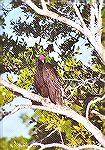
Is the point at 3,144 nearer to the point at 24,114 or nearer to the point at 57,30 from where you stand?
the point at 24,114

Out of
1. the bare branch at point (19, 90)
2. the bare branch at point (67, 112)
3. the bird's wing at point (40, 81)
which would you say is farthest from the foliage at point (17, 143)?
the bare branch at point (19, 90)

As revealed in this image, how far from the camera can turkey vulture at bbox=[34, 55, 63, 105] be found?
3.17 m

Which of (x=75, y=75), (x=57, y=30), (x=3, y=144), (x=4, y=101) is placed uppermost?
(x=57, y=30)

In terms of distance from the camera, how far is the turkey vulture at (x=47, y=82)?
125 inches

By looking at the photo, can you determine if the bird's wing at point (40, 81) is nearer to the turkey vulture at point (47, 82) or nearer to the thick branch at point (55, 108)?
the turkey vulture at point (47, 82)

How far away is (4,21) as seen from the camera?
387 cm

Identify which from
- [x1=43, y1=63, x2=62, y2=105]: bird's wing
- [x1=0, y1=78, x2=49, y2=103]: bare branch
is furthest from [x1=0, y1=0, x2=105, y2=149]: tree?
[x1=0, y1=78, x2=49, y2=103]: bare branch

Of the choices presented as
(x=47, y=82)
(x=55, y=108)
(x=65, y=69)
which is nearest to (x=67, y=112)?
(x=55, y=108)

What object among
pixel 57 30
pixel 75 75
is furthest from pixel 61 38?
pixel 75 75

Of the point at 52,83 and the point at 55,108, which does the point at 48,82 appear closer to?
the point at 52,83

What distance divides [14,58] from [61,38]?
60 centimetres

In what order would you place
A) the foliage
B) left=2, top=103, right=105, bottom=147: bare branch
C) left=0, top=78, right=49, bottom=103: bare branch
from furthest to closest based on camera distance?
1. the foliage
2. left=2, top=103, right=105, bottom=147: bare branch
3. left=0, top=78, right=49, bottom=103: bare branch

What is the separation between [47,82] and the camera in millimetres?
3240

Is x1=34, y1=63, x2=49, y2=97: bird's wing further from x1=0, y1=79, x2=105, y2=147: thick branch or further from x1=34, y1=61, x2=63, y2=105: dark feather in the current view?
x1=0, y1=79, x2=105, y2=147: thick branch
